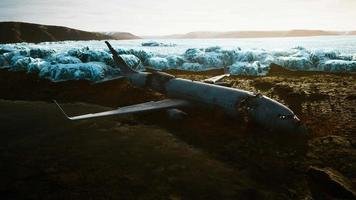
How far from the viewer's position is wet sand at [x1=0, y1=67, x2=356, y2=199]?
18.9 metres

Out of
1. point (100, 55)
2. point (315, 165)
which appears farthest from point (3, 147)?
point (100, 55)

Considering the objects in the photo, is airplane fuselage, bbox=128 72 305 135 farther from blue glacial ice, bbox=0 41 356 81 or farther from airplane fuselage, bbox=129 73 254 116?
blue glacial ice, bbox=0 41 356 81

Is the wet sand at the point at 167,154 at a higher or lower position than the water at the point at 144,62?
lower

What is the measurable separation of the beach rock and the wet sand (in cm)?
13

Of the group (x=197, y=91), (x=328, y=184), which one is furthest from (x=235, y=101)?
(x=328, y=184)

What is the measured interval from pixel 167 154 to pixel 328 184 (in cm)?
1093

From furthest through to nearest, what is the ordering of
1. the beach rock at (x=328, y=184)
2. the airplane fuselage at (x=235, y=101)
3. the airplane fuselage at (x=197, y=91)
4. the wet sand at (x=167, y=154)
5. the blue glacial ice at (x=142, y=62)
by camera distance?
the blue glacial ice at (x=142, y=62)
the airplane fuselage at (x=197, y=91)
the airplane fuselage at (x=235, y=101)
the wet sand at (x=167, y=154)
the beach rock at (x=328, y=184)

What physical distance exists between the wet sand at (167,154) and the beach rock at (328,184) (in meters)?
0.13

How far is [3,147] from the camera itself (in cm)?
2539

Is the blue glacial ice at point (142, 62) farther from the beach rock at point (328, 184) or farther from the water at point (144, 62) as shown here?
the beach rock at point (328, 184)

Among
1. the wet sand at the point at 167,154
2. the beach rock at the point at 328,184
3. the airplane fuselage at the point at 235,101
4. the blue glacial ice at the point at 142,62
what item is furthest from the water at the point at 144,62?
the beach rock at the point at 328,184

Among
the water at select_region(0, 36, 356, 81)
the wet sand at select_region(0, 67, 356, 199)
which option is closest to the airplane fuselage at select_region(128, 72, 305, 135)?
the wet sand at select_region(0, 67, 356, 199)

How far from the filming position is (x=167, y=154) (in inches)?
937

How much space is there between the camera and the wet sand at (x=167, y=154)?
1889cm
